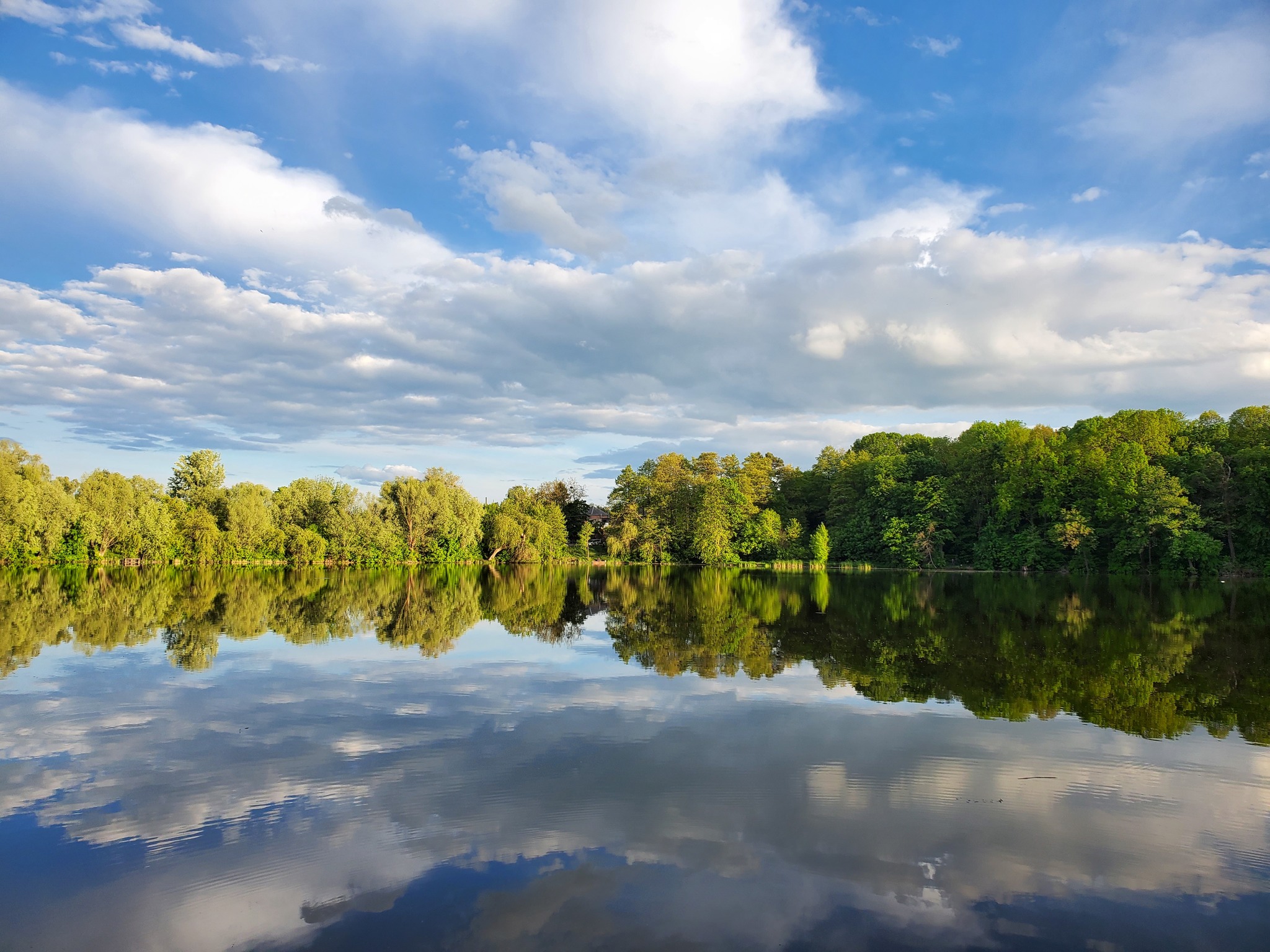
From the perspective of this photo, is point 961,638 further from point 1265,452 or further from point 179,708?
point 1265,452

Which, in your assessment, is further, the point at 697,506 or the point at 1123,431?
the point at 697,506

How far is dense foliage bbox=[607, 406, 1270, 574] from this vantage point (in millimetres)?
50656

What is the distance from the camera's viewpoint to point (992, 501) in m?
65.8

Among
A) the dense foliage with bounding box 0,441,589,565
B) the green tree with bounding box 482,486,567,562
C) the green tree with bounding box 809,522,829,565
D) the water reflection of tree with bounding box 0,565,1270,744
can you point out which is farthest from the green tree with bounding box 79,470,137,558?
the green tree with bounding box 809,522,829,565

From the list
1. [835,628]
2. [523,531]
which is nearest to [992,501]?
[523,531]

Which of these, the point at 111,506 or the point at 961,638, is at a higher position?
the point at 111,506

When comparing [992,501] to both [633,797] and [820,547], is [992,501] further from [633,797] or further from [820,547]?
[633,797]

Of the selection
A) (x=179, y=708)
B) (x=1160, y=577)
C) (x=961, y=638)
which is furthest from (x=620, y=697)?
(x=1160, y=577)

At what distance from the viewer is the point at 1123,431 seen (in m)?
58.8

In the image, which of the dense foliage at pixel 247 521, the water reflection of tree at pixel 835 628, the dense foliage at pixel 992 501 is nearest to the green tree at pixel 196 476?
the dense foliage at pixel 247 521

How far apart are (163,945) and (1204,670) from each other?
1788cm

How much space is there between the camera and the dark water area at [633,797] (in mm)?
5172

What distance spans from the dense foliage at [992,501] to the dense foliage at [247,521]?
1294 cm

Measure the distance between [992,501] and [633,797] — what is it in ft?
222
